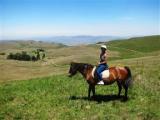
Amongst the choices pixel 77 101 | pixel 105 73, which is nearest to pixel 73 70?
pixel 77 101

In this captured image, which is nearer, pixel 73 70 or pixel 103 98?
pixel 73 70

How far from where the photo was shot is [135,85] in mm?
26500

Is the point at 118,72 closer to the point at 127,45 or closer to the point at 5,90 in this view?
→ the point at 5,90

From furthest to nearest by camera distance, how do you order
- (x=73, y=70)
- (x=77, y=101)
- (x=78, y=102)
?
(x=73, y=70) → (x=77, y=101) → (x=78, y=102)

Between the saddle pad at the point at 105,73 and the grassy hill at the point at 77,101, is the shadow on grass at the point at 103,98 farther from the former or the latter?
the saddle pad at the point at 105,73

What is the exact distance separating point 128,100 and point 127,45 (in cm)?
11504

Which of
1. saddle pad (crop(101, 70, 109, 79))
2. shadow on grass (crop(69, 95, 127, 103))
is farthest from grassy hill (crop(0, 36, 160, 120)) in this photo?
saddle pad (crop(101, 70, 109, 79))

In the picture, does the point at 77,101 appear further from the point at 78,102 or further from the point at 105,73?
the point at 105,73

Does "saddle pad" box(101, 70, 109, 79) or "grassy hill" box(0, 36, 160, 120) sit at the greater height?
"saddle pad" box(101, 70, 109, 79)

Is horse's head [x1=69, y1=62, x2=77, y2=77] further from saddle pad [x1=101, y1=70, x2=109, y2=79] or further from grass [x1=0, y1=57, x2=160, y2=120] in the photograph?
saddle pad [x1=101, y1=70, x2=109, y2=79]

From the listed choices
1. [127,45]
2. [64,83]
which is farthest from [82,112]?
[127,45]

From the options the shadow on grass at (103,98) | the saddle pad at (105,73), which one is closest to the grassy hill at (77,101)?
the shadow on grass at (103,98)

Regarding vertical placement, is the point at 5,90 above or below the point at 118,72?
below

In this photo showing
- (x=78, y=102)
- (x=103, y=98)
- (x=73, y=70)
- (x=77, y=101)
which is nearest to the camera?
(x=78, y=102)
